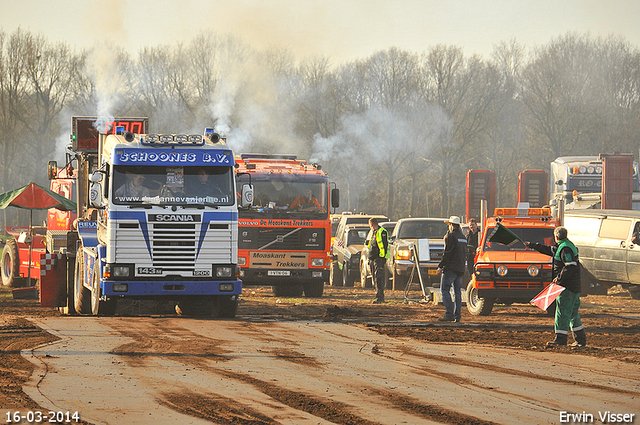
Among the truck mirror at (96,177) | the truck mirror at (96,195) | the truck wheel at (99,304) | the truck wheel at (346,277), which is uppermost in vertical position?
the truck mirror at (96,177)

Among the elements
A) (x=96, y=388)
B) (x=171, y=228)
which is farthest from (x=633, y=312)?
(x=96, y=388)

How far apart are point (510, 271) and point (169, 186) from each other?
7.11 meters

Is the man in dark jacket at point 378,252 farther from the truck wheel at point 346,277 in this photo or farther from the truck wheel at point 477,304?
the truck wheel at point 346,277

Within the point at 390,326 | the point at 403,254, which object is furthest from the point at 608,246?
the point at 390,326

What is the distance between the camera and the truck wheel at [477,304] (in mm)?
17312

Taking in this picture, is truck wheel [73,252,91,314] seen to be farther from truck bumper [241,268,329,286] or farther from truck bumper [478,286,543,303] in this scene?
truck bumper [478,286,543,303]

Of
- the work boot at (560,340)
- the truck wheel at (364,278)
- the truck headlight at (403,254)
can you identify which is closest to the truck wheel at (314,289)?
the truck headlight at (403,254)

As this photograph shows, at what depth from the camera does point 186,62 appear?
52000mm

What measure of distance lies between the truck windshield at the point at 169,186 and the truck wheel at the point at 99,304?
159 cm

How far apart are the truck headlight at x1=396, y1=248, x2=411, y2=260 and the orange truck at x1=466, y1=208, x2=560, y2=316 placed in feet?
16.9

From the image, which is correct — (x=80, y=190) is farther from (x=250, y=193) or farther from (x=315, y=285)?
(x=315, y=285)

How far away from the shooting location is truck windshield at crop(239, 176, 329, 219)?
20844 mm

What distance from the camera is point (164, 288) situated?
46.3 ft

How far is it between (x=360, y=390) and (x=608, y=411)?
2426 millimetres
